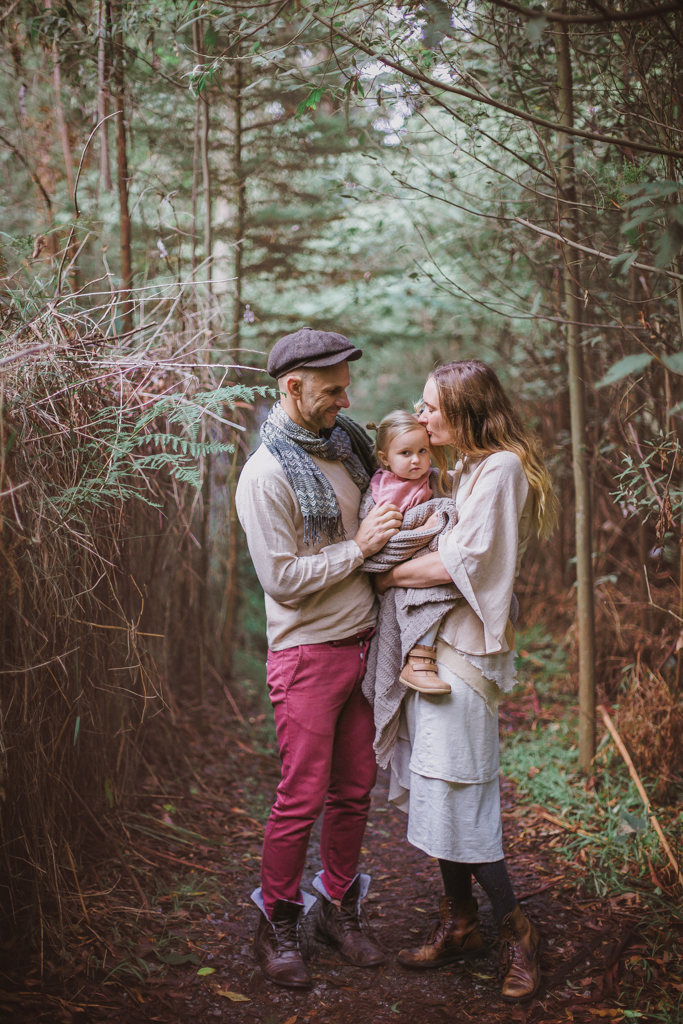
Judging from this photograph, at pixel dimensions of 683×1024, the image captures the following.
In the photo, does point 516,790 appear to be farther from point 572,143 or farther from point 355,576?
point 572,143

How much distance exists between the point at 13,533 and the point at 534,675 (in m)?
3.70

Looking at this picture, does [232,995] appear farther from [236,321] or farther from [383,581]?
[236,321]

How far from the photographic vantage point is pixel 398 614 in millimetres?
2369

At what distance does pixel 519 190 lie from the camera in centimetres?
368

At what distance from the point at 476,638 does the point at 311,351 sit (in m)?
1.10

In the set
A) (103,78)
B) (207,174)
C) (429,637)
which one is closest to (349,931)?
(429,637)

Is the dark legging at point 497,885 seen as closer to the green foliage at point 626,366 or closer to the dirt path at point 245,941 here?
the dirt path at point 245,941

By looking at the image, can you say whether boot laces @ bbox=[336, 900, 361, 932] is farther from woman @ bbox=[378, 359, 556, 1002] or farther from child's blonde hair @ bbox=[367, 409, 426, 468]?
child's blonde hair @ bbox=[367, 409, 426, 468]

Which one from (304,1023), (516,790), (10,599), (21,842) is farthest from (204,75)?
(516,790)

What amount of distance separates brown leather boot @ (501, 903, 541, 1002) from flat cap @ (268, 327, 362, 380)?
194 cm

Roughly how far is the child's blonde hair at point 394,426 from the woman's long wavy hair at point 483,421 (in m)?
0.12

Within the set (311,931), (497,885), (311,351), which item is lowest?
(311,931)

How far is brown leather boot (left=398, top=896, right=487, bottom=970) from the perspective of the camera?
2406mm

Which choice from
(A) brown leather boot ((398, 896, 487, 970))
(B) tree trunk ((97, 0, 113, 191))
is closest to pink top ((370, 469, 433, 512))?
(A) brown leather boot ((398, 896, 487, 970))
